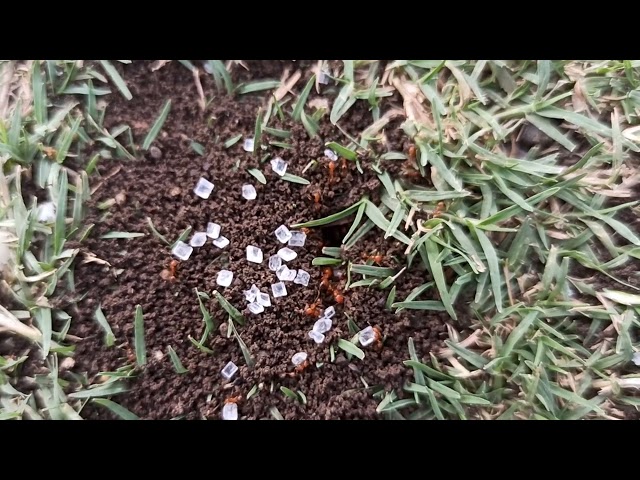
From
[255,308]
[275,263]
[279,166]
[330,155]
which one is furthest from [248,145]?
[255,308]

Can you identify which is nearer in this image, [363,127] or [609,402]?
[609,402]

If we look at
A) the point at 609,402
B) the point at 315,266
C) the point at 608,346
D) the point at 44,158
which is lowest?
the point at 609,402

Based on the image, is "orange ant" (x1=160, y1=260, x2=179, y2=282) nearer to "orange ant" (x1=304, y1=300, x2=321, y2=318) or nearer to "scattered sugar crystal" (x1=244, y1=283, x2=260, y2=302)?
"scattered sugar crystal" (x1=244, y1=283, x2=260, y2=302)

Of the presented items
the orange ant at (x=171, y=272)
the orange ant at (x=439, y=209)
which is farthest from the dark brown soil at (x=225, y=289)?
the orange ant at (x=439, y=209)

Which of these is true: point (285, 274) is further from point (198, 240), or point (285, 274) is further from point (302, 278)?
point (198, 240)

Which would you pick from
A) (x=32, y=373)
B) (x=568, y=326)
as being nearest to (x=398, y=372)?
(x=568, y=326)

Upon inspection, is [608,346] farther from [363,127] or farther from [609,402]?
[363,127]

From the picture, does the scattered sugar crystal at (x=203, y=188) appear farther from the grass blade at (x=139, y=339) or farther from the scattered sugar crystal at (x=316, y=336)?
the scattered sugar crystal at (x=316, y=336)
